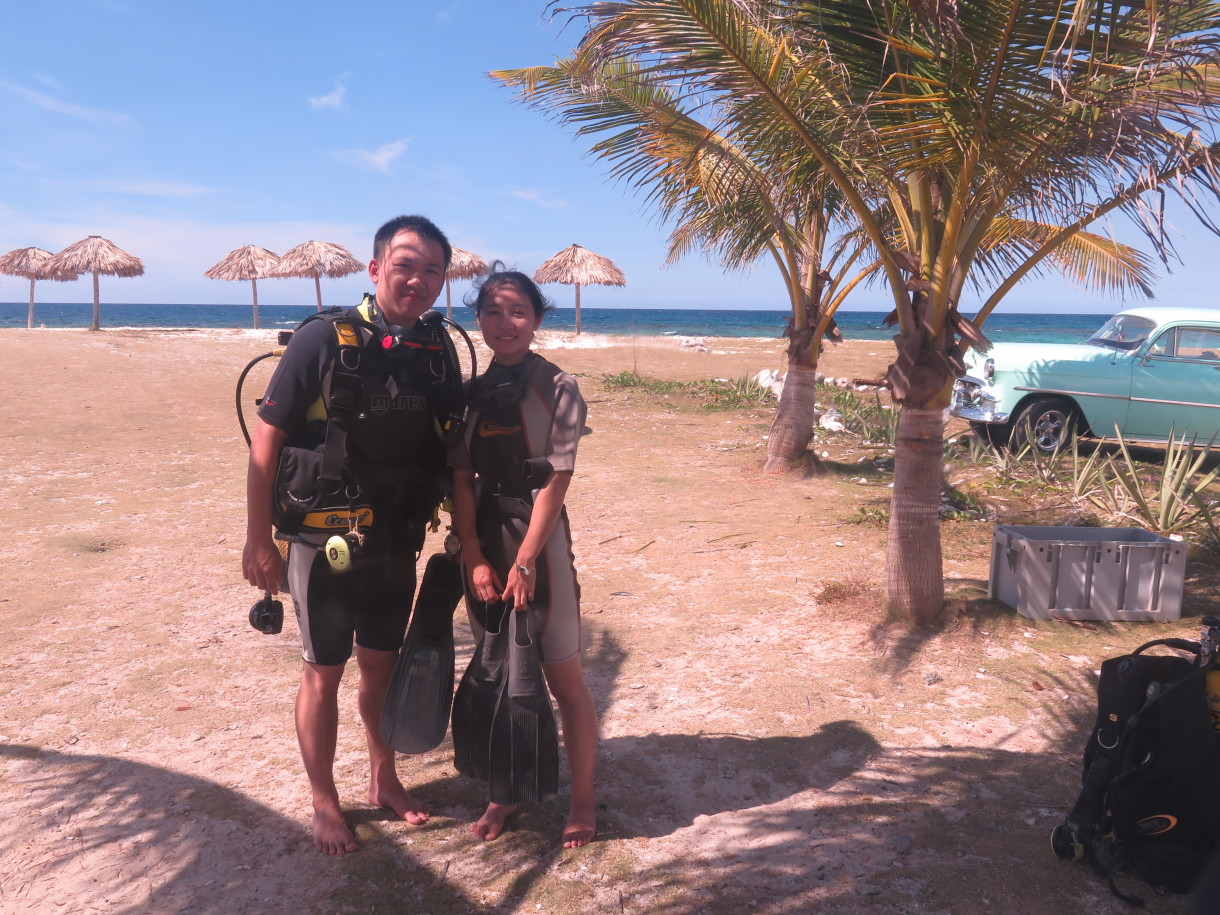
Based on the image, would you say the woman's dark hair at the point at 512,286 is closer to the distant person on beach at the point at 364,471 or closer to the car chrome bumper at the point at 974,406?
the distant person on beach at the point at 364,471

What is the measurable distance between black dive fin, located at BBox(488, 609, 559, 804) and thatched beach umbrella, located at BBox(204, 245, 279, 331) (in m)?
31.5

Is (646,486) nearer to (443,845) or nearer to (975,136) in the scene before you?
(975,136)

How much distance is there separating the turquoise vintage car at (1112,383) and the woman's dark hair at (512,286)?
745cm

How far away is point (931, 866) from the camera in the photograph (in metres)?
2.79

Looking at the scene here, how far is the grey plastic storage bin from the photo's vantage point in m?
4.84

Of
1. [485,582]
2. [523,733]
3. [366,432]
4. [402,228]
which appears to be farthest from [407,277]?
[523,733]

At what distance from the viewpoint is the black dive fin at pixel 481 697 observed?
9.46 feet

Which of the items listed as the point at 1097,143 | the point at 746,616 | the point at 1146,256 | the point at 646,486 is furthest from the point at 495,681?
the point at 1146,256

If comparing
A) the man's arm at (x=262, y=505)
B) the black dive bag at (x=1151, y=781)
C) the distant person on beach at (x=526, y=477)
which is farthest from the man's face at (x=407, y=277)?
the black dive bag at (x=1151, y=781)

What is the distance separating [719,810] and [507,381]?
5.64 feet

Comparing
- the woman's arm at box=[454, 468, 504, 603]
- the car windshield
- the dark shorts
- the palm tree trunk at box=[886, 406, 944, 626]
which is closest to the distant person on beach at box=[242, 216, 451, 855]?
the dark shorts

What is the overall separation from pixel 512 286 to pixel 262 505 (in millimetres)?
1038

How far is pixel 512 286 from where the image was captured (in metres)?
2.86

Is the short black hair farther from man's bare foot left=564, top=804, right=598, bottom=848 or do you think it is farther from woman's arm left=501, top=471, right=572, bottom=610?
man's bare foot left=564, top=804, right=598, bottom=848
